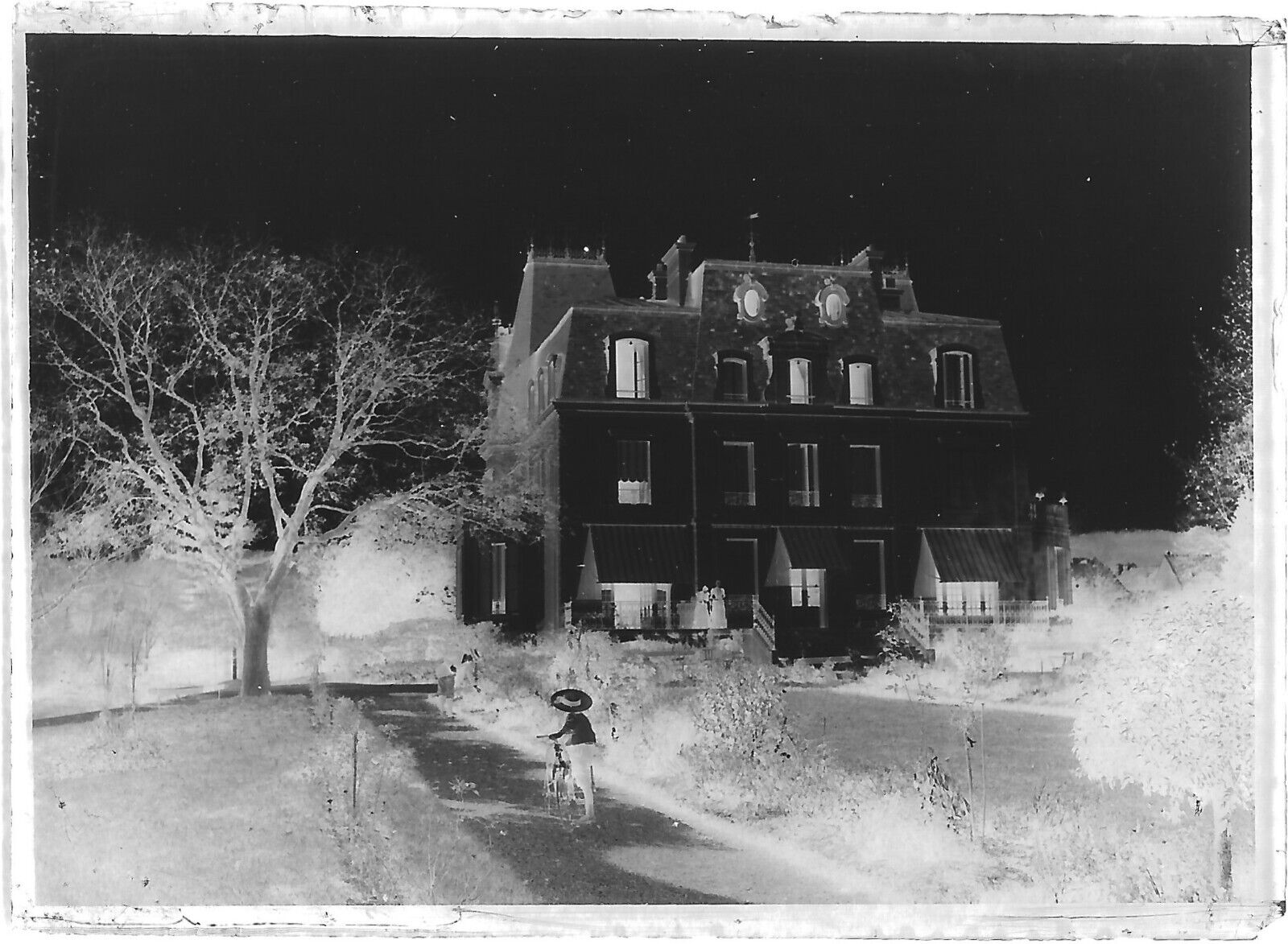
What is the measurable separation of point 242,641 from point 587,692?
1.97 meters

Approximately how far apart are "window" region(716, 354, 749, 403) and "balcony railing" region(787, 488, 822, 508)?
606 mm

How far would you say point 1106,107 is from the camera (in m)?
7.08

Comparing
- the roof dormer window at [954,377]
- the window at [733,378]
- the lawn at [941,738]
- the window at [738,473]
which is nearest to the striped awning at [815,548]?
the window at [738,473]

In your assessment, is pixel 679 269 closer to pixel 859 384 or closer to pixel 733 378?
pixel 733 378

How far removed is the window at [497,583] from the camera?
6770 mm

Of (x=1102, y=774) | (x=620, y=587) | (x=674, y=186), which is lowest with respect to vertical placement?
(x=1102, y=774)

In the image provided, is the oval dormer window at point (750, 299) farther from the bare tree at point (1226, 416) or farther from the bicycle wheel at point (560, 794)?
the bicycle wheel at point (560, 794)

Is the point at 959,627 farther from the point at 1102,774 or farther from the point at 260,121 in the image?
the point at 260,121

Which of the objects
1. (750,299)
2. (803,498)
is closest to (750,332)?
(750,299)

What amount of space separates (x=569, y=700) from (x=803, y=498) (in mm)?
1772

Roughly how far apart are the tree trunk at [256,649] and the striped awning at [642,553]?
189cm

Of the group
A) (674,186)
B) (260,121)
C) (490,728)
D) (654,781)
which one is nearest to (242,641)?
(490,728)

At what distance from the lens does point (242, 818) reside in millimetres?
6641

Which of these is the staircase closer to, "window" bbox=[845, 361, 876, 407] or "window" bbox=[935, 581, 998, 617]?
"window" bbox=[935, 581, 998, 617]
